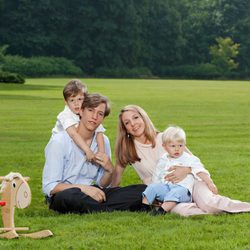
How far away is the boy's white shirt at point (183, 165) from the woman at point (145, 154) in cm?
5

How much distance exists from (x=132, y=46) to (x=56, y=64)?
15.3 meters

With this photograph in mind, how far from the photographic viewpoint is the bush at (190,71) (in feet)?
292

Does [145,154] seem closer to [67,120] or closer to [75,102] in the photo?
[67,120]

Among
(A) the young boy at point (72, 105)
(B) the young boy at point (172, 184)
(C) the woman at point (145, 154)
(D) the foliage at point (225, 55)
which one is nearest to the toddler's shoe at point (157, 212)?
(B) the young boy at point (172, 184)

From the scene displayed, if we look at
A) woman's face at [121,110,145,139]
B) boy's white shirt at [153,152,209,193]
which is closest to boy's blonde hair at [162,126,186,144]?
boy's white shirt at [153,152,209,193]

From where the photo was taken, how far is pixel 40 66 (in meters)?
72.7

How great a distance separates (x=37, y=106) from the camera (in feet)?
86.2

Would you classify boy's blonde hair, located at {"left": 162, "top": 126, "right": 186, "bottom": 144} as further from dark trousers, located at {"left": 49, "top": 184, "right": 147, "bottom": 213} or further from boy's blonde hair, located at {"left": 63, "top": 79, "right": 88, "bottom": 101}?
boy's blonde hair, located at {"left": 63, "top": 79, "right": 88, "bottom": 101}

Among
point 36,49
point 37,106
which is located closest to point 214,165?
point 37,106

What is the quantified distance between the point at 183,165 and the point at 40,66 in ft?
215

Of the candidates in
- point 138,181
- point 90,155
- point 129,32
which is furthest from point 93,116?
point 129,32

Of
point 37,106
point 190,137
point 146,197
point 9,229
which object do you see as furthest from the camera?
point 37,106

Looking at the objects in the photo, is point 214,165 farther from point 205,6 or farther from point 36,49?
point 205,6

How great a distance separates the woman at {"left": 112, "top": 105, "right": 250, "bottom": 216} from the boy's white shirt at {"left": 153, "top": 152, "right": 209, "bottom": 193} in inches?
2.0
